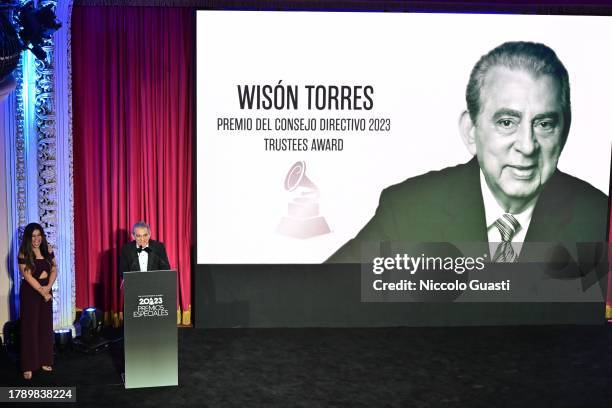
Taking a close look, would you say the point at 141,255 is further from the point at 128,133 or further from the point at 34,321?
the point at 128,133

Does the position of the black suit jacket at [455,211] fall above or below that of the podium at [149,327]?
above

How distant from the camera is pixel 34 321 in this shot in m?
6.26

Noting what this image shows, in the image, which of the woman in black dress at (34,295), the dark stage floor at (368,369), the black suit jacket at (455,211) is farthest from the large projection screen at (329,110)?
the woman in black dress at (34,295)

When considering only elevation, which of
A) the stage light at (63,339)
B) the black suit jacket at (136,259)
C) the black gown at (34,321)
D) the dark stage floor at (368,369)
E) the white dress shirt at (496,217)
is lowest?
the dark stage floor at (368,369)

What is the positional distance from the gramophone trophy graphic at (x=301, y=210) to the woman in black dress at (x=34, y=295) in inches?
92.6

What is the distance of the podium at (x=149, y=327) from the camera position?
580cm

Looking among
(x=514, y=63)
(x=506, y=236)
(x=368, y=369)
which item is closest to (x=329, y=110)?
(x=514, y=63)

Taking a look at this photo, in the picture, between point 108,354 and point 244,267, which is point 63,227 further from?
point 244,267

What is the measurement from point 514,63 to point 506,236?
5.80 ft

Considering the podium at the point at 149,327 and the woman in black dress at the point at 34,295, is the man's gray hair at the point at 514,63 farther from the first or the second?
the woman in black dress at the point at 34,295

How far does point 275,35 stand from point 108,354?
3463mm

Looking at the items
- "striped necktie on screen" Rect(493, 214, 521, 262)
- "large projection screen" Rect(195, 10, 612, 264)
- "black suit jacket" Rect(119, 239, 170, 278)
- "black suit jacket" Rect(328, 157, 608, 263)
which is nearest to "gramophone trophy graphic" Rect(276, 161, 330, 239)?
"large projection screen" Rect(195, 10, 612, 264)

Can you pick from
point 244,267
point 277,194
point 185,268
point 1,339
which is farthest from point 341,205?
point 1,339

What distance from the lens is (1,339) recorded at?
7.02 meters
